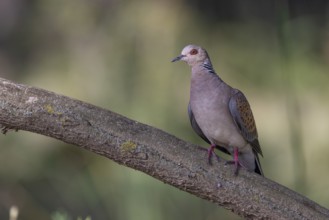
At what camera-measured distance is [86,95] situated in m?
5.66

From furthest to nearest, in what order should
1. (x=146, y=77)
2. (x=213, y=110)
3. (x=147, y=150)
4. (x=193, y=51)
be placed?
(x=146, y=77)
(x=193, y=51)
(x=213, y=110)
(x=147, y=150)

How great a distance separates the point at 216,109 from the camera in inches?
122

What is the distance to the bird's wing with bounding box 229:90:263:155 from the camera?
3115 millimetres

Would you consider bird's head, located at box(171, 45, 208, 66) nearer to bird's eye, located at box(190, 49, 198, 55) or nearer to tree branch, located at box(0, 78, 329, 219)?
bird's eye, located at box(190, 49, 198, 55)

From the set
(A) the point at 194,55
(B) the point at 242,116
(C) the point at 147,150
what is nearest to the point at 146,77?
(A) the point at 194,55

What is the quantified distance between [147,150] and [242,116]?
765 mm

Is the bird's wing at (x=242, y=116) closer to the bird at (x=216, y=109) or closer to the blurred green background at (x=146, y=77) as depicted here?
the bird at (x=216, y=109)

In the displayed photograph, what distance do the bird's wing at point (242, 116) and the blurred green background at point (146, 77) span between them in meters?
0.76

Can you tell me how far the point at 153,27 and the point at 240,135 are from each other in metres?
2.72

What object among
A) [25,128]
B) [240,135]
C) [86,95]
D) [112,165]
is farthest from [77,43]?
[25,128]

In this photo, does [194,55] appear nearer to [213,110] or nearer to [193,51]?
[193,51]

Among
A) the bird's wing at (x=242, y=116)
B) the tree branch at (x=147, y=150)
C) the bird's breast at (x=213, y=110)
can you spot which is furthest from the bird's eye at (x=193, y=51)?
the tree branch at (x=147, y=150)

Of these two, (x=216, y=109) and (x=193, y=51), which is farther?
(x=193, y=51)

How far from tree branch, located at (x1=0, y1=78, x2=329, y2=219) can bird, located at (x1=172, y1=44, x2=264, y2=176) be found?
48cm
